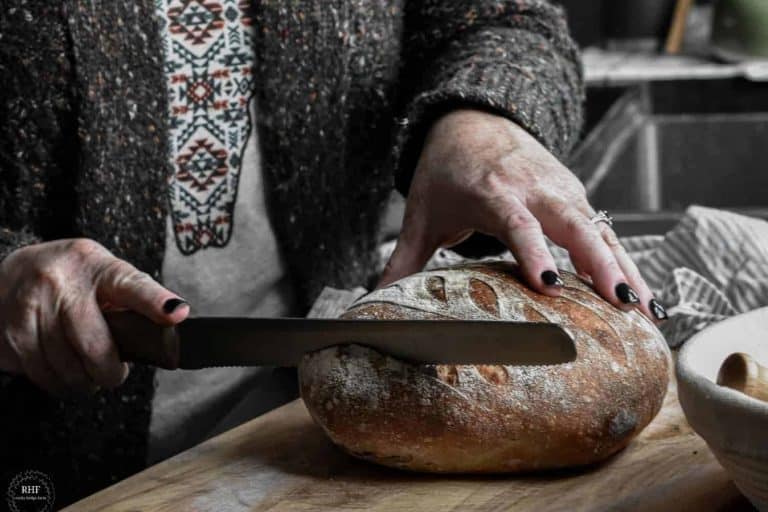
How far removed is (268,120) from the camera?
1123mm

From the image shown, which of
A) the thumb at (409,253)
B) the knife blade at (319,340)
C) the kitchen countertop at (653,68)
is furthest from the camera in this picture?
the kitchen countertop at (653,68)

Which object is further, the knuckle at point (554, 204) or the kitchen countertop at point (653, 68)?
the kitchen countertop at point (653, 68)

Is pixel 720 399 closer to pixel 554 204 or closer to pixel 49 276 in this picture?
pixel 554 204

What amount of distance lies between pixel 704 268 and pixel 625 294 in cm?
28

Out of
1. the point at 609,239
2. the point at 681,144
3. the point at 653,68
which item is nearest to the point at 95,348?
the point at 609,239

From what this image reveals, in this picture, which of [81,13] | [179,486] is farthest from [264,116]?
[179,486]

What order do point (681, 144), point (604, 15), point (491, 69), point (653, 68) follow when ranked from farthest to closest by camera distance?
point (604, 15)
point (653, 68)
point (681, 144)
point (491, 69)

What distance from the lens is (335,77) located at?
1157 mm

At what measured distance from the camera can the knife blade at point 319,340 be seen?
0.77m

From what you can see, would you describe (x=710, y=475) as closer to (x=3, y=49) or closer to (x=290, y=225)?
(x=290, y=225)

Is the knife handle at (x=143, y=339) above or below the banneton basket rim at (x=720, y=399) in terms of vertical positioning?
below

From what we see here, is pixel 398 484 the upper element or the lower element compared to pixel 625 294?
lower

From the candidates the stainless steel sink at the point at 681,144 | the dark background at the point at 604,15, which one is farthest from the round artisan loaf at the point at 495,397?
the dark background at the point at 604,15

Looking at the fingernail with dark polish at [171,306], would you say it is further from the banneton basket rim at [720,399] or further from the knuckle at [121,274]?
the banneton basket rim at [720,399]
